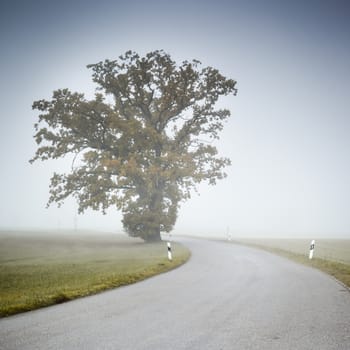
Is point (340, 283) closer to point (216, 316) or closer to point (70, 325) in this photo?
point (216, 316)

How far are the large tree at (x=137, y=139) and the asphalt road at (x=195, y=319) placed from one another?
15.9 meters

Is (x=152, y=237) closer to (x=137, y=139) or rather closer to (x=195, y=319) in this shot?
(x=137, y=139)

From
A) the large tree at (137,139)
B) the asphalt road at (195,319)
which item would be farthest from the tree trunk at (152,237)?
the asphalt road at (195,319)

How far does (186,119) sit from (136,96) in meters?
5.25

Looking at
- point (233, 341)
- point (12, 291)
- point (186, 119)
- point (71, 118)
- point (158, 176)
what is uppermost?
point (186, 119)

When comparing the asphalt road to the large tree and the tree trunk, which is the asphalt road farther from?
the tree trunk

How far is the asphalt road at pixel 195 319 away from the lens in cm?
406

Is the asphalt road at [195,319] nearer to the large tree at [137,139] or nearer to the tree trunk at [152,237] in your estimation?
the large tree at [137,139]

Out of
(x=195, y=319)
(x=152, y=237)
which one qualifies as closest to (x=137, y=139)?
(x=152, y=237)

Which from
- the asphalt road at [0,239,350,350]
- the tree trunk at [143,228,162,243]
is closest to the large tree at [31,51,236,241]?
the tree trunk at [143,228,162,243]

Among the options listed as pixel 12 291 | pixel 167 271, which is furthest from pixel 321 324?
pixel 12 291

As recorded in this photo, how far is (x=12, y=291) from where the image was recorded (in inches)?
316

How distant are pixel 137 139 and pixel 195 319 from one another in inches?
790

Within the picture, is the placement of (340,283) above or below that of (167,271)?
above
